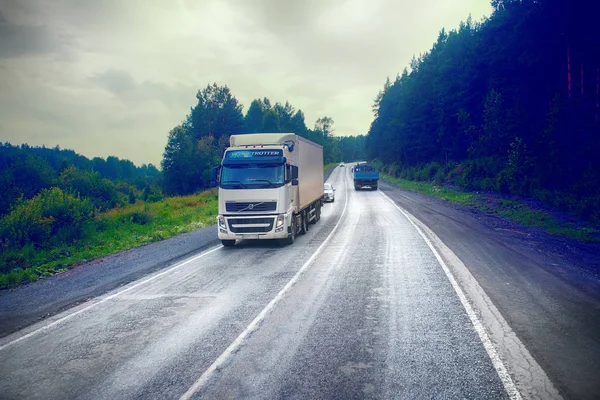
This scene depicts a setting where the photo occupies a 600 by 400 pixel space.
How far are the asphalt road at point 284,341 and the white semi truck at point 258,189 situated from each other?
130 inches

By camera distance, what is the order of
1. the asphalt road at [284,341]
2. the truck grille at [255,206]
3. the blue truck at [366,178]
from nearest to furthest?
the asphalt road at [284,341]
the truck grille at [255,206]
the blue truck at [366,178]

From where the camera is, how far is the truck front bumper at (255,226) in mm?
13750

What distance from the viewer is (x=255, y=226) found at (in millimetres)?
13812

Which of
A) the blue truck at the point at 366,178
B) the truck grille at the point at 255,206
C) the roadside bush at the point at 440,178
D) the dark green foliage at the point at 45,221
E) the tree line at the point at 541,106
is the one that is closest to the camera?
the truck grille at the point at 255,206

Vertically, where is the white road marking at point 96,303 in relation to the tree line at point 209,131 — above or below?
below

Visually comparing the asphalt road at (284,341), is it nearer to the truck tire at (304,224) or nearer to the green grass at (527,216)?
the truck tire at (304,224)

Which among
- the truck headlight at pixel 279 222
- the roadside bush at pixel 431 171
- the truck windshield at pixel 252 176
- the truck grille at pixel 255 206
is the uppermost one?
the roadside bush at pixel 431 171

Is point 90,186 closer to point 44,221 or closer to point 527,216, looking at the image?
point 44,221

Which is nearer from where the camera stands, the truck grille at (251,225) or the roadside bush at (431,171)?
the truck grille at (251,225)

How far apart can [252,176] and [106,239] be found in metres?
9.06

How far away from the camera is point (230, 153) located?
1457cm

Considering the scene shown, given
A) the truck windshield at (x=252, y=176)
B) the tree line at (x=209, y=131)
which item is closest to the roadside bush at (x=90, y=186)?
the tree line at (x=209, y=131)

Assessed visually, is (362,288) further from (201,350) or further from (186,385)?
(186,385)

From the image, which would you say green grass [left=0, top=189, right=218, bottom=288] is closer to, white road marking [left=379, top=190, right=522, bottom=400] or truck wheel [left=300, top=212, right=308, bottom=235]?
truck wheel [left=300, top=212, right=308, bottom=235]
